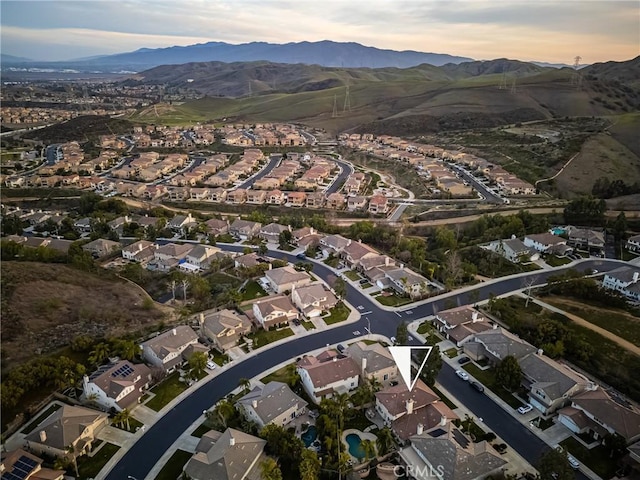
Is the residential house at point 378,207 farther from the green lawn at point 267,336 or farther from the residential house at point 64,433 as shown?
the residential house at point 64,433

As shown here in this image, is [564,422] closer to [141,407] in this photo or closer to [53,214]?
[141,407]

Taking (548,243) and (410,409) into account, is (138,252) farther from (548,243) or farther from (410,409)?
(548,243)

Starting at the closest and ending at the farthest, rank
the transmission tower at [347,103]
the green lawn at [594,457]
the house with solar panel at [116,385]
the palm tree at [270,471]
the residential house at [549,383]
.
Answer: the palm tree at [270,471] < the green lawn at [594,457] < the residential house at [549,383] < the house with solar panel at [116,385] < the transmission tower at [347,103]

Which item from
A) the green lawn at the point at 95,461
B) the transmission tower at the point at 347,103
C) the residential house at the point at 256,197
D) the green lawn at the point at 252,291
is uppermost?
the transmission tower at the point at 347,103

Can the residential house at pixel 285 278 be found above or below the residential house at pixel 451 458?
above

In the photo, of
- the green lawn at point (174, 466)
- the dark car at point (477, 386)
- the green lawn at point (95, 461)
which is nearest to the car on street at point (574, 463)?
the dark car at point (477, 386)

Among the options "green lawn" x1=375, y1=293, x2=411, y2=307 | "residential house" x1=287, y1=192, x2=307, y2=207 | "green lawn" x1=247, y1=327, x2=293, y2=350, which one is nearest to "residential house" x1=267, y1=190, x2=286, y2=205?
"residential house" x1=287, y1=192, x2=307, y2=207
